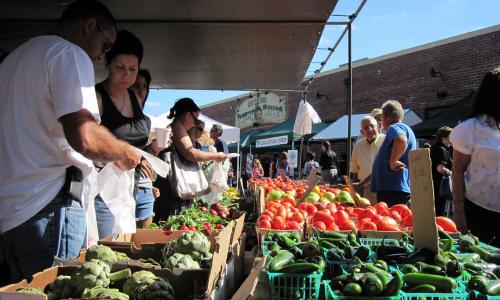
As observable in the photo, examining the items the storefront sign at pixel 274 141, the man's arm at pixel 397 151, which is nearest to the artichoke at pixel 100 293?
the man's arm at pixel 397 151

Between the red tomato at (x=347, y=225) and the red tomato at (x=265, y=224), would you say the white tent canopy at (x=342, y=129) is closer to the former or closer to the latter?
the red tomato at (x=347, y=225)

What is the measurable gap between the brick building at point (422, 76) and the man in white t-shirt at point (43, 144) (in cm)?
1225

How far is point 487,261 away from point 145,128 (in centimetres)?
A: 227

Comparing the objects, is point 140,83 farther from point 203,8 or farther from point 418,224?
point 418,224

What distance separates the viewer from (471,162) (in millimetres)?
2975

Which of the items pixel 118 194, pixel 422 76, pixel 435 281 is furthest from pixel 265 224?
pixel 422 76

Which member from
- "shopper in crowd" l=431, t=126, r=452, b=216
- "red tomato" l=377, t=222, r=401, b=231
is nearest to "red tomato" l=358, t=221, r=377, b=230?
"red tomato" l=377, t=222, r=401, b=231

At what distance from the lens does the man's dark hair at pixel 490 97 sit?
2846 millimetres

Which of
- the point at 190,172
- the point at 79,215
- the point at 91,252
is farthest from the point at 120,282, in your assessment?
the point at 190,172

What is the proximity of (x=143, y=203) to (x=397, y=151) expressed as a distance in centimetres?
256

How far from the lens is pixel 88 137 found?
180 centimetres

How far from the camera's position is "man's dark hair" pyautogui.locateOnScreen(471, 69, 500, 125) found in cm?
285

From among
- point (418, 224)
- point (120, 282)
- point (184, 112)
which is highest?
point (184, 112)

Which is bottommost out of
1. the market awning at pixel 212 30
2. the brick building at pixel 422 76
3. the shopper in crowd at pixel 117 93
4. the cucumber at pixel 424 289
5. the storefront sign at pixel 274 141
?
the cucumber at pixel 424 289
